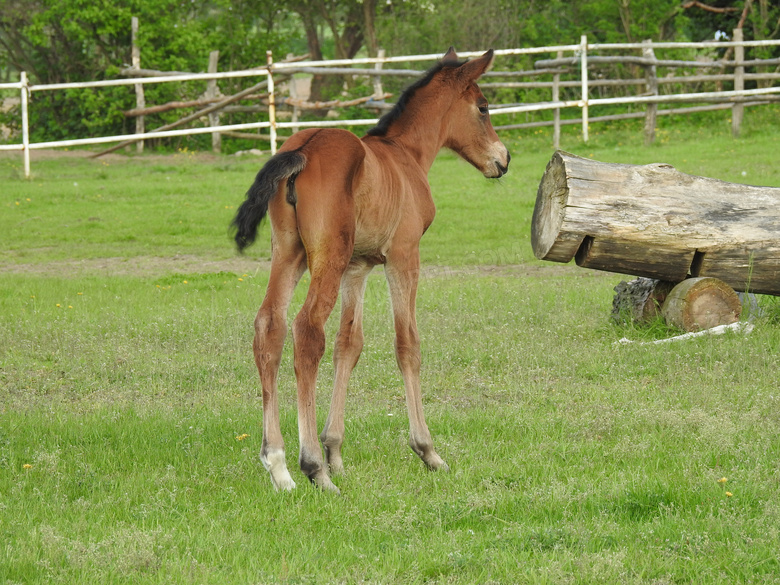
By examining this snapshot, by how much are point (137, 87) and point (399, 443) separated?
18.1 m

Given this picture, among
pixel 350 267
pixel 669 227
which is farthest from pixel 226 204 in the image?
pixel 350 267

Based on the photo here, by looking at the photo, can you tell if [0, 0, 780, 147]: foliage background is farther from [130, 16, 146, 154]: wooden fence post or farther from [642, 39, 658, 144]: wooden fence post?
[642, 39, 658, 144]: wooden fence post

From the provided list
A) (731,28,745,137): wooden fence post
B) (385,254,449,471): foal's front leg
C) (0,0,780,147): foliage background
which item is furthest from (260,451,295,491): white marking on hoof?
(0,0,780,147): foliage background

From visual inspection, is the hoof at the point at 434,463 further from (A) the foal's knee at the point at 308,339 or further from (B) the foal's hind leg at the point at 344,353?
(A) the foal's knee at the point at 308,339

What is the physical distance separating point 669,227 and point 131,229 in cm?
888

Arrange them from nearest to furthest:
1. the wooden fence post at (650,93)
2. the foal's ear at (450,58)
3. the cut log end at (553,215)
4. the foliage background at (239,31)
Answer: the foal's ear at (450,58)
the cut log end at (553,215)
the wooden fence post at (650,93)
the foliage background at (239,31)

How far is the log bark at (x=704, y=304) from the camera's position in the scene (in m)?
7.59

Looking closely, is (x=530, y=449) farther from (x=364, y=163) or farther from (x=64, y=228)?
(x=64, y=228)

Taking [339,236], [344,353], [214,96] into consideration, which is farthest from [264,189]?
[214,96]

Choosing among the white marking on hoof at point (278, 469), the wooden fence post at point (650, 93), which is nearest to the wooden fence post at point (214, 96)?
the wooden fence post at point (650, 93)

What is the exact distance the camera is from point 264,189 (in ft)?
14.3

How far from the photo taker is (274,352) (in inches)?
180

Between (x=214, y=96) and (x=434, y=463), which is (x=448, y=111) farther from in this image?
(x=214, y=96)

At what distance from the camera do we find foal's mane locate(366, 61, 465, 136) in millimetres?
5469
